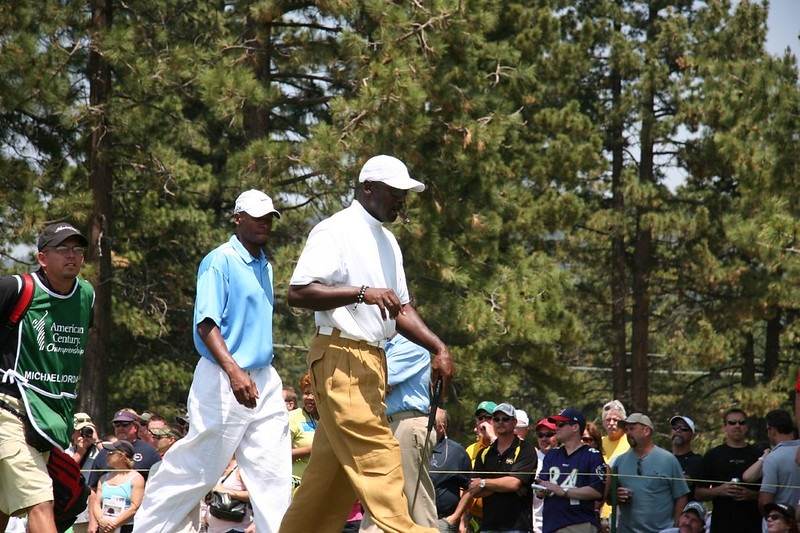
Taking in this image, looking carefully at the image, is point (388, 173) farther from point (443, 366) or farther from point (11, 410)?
point (11, 410)

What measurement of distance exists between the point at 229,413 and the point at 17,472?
1061mm

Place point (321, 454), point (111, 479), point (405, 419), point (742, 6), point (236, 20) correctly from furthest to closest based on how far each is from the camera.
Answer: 1. point (742, 6)
2. point (236, 20)
3. point (111, 479)
4. point (405, 419)
5. point (321, 454)

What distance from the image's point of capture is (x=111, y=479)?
1038 centimetres

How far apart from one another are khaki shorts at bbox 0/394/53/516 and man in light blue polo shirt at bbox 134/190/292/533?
530 mm

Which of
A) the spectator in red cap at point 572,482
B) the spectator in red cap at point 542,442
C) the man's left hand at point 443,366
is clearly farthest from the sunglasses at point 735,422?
the man's left hand at point 443,366

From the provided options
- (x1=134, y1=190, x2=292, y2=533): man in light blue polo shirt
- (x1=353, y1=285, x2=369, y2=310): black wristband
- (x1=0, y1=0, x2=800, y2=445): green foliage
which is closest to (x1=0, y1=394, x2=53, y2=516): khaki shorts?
(x1=134, y1=190, x2=292, y2=533): man in light blue polo shirt

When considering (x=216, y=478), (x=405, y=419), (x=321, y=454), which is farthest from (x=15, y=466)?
(x=405, y=419)

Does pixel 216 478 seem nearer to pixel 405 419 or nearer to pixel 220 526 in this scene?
pixel 405 419

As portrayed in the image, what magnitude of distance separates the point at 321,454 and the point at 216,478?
2.60ft

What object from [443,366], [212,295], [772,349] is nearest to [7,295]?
[212,295]

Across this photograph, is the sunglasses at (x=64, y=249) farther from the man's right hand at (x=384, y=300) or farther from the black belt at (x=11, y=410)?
the man's right hand at (x=384, y=300)

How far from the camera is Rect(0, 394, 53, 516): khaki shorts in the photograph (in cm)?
597

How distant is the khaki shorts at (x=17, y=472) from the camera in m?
5.97

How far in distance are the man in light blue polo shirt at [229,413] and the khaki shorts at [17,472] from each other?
530 millimetres
